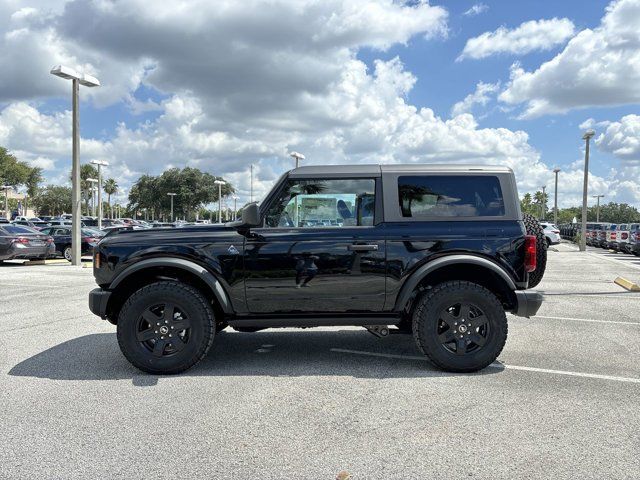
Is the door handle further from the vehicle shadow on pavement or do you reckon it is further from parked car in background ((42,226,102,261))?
parked car in background ((42,226,102,261))

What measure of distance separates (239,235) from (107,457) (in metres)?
2.27

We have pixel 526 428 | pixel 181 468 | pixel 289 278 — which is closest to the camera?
pixel 181 468

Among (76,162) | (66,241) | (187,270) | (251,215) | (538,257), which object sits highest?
(76,162)

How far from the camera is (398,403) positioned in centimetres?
411

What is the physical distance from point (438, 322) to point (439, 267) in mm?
519

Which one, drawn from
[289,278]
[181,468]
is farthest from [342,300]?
[181,468]

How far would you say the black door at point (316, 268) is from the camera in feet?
15.9

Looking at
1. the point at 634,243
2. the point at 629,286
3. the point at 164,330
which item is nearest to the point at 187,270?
the point at 164,330

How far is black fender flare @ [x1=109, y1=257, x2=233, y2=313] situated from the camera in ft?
15.8

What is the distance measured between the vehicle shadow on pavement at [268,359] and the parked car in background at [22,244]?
1272 centimetres

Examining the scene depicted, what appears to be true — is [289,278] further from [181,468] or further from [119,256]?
[181,468]

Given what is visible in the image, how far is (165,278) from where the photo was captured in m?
5.05

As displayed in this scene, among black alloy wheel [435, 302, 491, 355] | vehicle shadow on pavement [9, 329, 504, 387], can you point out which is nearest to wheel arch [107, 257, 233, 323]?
vehicle shadow on pavement [9, 329, 504, 387]

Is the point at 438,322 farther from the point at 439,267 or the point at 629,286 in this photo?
the point at 629,286
